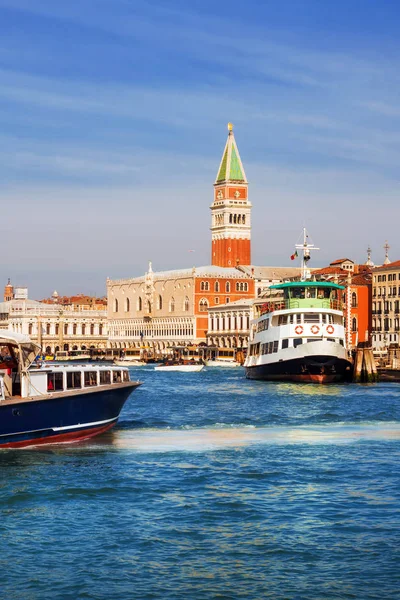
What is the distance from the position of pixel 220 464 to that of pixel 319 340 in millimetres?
45505

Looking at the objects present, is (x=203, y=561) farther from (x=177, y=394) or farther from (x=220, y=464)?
(x=177, y=394)

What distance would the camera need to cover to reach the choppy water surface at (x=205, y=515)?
1923 cm

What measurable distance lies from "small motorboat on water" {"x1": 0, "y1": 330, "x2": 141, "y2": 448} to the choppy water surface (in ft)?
1.77

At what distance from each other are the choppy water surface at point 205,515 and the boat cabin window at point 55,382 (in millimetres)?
1857

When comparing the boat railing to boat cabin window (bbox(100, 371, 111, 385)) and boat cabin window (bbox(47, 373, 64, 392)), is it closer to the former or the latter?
boat cabin window (bbox(100, 371, 111, 385))

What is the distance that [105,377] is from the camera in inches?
1495

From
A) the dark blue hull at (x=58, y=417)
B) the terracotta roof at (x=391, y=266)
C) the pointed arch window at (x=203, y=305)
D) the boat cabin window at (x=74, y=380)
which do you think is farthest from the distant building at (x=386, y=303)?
the boat cabin window at (x=74, y=380)

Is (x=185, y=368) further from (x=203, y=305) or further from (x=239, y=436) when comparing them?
(x=239, y=436)

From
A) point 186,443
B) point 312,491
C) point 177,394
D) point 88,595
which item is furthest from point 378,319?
point 88,595

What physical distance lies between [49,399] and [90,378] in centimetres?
310

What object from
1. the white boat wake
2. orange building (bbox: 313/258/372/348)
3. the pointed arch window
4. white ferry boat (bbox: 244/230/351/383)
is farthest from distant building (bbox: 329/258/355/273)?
the white boat wake

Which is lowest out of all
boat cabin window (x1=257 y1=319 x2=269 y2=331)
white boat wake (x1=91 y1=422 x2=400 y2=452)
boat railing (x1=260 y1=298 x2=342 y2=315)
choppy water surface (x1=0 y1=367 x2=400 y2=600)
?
choppy water surface (x1=0 y1=367 x2=400 y2=600)

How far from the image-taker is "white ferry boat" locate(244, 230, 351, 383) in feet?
249

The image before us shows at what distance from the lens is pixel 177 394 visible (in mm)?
68812
